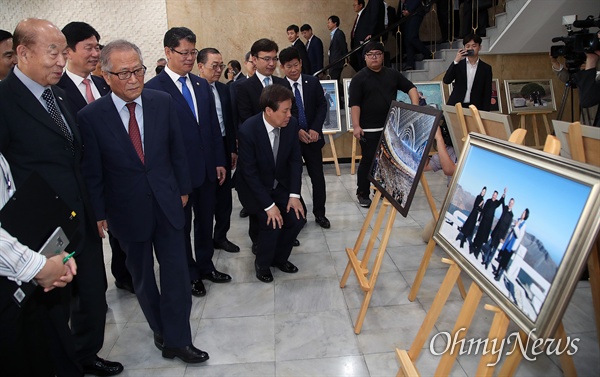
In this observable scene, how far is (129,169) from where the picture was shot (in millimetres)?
2244

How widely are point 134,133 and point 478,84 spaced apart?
4064 mm

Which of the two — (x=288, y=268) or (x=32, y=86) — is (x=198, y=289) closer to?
(x=288, y=268)

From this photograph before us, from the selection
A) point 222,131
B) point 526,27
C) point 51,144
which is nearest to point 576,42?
point 526,27

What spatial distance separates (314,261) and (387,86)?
205 cm

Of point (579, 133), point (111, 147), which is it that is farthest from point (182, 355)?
point (579, 133)

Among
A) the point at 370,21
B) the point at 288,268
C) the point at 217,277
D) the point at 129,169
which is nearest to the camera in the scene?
the point at 129,169

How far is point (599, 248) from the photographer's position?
2.00m

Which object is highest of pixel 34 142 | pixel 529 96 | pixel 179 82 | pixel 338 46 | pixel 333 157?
pixel 34 142

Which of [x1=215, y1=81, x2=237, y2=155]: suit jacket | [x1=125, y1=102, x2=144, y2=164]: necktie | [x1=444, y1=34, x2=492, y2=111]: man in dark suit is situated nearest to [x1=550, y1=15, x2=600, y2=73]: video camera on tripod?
[x1=444, y1=34, x2=492, y2=111]: man in dark suit

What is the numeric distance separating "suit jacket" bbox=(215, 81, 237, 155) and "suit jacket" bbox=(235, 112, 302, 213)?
57cm

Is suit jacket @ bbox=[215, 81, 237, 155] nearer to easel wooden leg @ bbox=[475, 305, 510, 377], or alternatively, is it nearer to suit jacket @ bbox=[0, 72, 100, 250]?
suit jacket @ bbox=[0, 72, 100, 250]

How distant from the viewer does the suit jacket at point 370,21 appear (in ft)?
25.5

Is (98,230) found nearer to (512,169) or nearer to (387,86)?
(512,169)

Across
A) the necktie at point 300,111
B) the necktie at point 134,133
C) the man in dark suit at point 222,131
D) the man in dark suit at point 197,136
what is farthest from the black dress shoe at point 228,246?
the necktie at point 134,133
